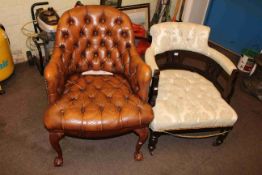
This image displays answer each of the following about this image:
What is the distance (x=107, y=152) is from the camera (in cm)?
189

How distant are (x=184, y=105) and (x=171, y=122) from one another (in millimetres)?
190

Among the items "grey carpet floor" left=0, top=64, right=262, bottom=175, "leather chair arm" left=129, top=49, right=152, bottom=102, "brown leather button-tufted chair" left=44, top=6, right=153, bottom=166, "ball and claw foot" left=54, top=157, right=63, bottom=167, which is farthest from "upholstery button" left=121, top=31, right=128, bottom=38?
"ball and claw foot" left=54, top=157, right=63, bottom=167

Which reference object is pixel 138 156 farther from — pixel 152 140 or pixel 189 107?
pixel 189 107

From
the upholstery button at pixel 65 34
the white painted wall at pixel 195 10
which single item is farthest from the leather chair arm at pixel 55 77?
the white painted wall at pixel 195 10

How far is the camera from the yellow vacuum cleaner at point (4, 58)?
2184 mm

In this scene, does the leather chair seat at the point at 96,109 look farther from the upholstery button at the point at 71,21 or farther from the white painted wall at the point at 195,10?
the white painted wall at the point at 195,10

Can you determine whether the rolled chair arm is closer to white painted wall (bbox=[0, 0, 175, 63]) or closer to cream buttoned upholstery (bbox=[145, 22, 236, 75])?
cream buttoned upholstery (bbox=[145, 22, 236, 75])

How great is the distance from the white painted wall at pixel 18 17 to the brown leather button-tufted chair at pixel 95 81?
0.99 m

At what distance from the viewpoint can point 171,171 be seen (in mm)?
1806

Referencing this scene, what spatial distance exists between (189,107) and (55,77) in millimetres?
968

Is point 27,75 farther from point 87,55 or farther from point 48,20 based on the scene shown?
point 87,55

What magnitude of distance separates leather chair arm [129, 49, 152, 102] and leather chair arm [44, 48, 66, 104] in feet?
1.65

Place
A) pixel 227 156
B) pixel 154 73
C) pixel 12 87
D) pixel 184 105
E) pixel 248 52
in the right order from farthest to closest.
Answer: pixel 248 52 < pixel 12 87 < pixel 227 156 < pixel 184 105 < pixel 154 73

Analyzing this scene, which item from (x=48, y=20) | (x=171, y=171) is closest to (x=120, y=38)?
(x=48, y=20)
